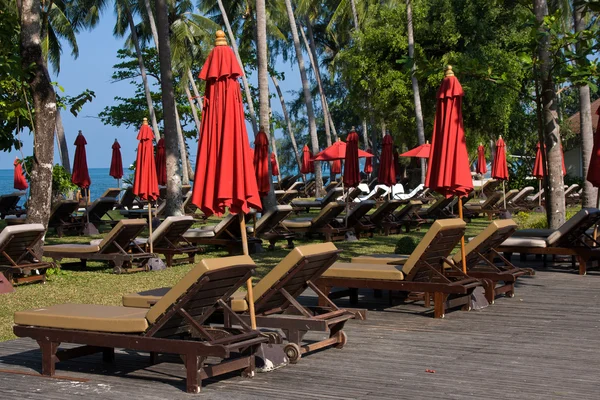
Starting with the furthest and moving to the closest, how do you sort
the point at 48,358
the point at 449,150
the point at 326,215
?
1. the point at 326,215
2. the point at 449,150
3. the point at 48,358

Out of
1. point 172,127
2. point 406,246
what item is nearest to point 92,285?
point 406,246

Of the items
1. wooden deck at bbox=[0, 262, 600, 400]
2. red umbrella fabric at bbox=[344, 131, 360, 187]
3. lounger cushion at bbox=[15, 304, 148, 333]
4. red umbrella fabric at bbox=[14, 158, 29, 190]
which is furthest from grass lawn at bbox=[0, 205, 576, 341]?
red umbrella fabric at bbox=[14, 158, 29, 190]

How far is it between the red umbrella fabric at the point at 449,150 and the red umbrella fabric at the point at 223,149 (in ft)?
11.1

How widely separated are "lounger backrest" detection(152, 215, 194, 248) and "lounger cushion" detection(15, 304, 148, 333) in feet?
23.1

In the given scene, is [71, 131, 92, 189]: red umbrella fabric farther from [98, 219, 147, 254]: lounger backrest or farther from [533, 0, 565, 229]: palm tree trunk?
[533, 0, 565, 229]: palm tree trunk

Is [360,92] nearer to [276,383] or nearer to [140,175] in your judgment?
[140,175]

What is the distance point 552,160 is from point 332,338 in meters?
7.94

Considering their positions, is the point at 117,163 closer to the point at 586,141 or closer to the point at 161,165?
the point at 161,165

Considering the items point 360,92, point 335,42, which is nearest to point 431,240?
point 360,92

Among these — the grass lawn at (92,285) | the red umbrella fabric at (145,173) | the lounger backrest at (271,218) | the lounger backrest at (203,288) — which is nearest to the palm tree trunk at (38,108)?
the grass lawn at (92,285)

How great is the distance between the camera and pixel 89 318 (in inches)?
255

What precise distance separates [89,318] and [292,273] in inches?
62.7

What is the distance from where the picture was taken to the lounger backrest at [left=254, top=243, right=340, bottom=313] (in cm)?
710

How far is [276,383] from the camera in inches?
249
